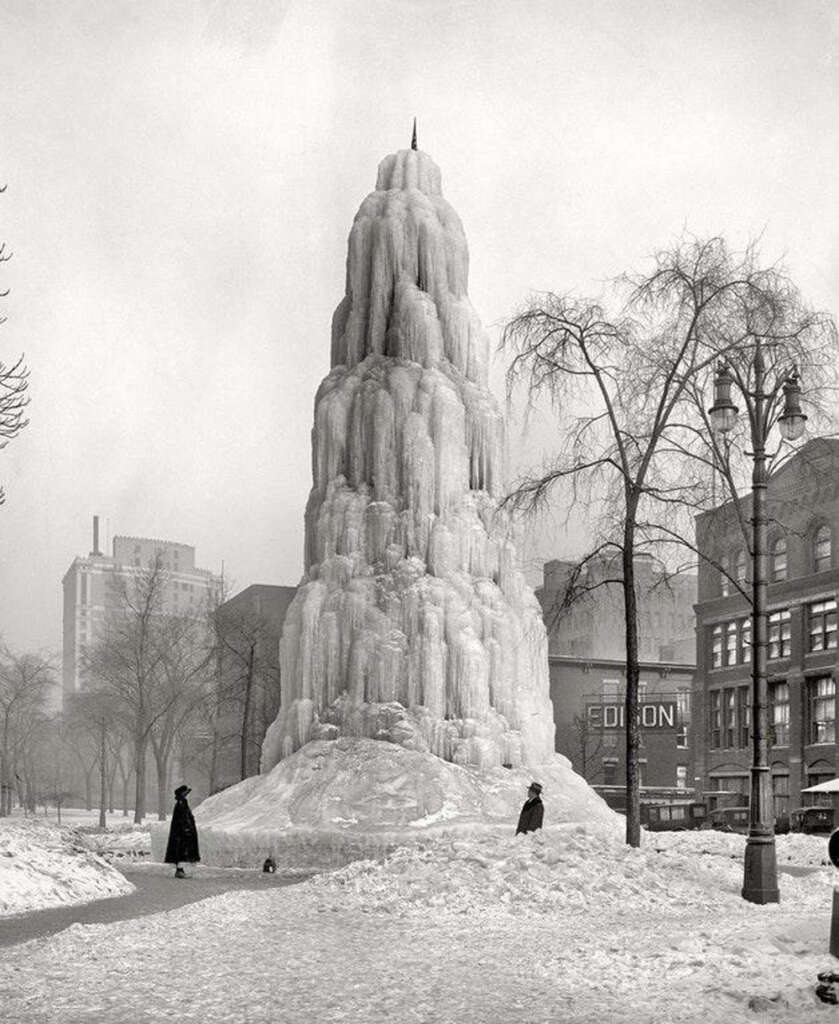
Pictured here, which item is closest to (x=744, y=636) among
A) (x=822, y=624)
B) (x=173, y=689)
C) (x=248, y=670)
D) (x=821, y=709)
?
(x=822, y=624)

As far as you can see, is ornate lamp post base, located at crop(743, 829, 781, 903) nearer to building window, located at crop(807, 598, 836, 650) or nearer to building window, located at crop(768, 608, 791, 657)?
building window, located at crop(807, 598, 836, 650)

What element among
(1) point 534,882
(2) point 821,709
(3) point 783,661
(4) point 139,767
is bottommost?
Answer: (4) point 139,767

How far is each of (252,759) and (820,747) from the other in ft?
103

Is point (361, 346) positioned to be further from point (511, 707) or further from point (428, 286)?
point (511, 707)

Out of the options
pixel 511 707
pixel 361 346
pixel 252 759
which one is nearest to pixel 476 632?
pixel 511 707

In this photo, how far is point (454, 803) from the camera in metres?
35.1

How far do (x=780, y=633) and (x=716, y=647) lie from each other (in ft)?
19.5

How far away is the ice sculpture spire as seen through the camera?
38031 millimetres

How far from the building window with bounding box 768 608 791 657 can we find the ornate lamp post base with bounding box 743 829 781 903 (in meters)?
41.4

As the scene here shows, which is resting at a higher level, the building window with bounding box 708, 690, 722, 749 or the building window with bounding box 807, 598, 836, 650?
the building window with bounding box 807, 598, 836, 650

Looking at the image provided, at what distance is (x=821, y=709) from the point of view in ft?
188

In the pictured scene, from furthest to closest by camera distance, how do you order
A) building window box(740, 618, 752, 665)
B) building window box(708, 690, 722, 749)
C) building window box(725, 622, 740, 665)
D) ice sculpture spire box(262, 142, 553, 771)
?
building window box(725, 622, 740, 665) < building window box(708, 690, 722, 749) < building window box(740, 618, 752, 665) < ice sculpture spire box(262, 142, 553, 771)

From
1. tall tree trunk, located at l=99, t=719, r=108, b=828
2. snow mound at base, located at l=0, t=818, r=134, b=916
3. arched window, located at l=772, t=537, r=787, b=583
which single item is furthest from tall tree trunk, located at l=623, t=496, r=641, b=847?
tall tree trunk, located at l=99, t=719, r=108, b=828

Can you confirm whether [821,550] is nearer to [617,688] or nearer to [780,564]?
[780,564]
